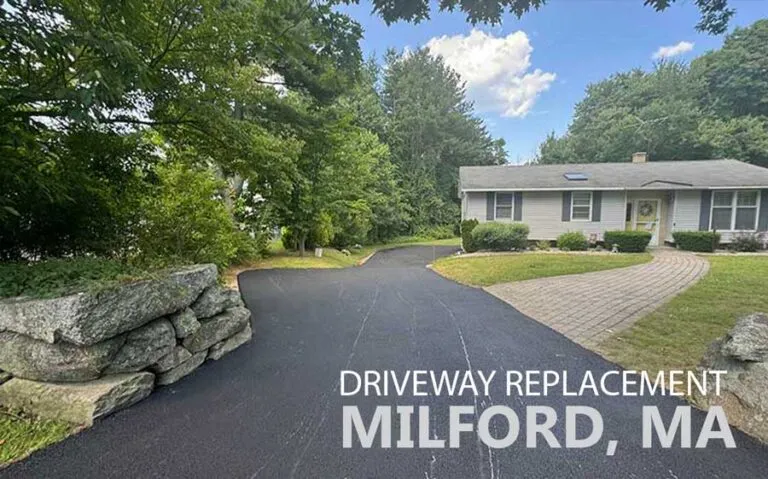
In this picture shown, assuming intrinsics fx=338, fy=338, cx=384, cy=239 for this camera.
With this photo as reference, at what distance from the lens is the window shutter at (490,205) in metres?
14.9

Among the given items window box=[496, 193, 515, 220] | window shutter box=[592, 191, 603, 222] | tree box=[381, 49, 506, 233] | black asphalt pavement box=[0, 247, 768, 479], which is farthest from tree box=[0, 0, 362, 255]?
tree box=[381, 49, 506, 233]

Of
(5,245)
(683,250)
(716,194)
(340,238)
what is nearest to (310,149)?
(340,238)

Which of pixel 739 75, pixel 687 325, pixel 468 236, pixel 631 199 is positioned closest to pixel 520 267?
pixel 687 325

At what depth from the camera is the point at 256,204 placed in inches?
465

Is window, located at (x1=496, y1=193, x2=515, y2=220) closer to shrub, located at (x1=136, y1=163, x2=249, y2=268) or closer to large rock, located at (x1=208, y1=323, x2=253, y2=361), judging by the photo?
shrub, located at (x1=136, y1=163, x2=249, y2=268)

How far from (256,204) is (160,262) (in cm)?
832

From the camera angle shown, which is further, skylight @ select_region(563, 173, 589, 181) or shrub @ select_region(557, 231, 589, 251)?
skylight @ select_region(563, 173, 589, 181)

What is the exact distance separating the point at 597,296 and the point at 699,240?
9.84 metres

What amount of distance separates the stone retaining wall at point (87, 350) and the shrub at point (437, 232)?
902 inches

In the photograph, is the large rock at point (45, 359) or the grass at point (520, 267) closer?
the large rock at point (45, 359)

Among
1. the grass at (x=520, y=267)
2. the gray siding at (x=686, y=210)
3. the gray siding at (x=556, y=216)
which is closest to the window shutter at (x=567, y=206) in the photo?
the gray siding at (x=556, y=216)

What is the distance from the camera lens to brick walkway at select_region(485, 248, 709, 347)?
457 centimetres

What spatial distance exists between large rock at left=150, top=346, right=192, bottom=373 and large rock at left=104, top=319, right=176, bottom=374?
39 millimetres

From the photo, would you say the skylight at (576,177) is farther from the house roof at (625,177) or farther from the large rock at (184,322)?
the large rock at (184,322)
